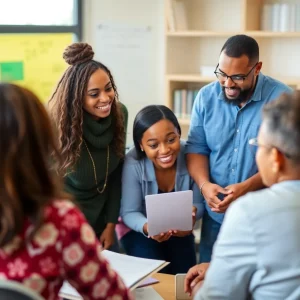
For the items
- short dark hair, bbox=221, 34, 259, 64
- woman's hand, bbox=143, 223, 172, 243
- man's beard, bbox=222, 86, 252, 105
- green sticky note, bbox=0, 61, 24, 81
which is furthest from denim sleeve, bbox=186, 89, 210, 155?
green sticky note, bbox=0, 61, 24, 81

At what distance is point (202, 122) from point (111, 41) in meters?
2.13

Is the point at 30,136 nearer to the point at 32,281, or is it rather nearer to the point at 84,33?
the point at 32,281

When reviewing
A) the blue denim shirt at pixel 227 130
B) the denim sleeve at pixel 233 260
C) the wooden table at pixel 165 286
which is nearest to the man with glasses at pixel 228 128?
the blue denim shirt at pixel 227 130

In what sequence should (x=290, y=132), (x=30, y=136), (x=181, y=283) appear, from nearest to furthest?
(x=30, y=136), (x=290, y=132), (x=181, y=283)

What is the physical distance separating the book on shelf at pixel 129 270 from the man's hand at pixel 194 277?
9cm

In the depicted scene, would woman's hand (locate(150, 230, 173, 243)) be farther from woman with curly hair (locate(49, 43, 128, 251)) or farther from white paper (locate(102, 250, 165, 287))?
white paper (locate(102, 250, 165, 287))

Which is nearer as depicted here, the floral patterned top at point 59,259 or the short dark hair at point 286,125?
the floral patterned top at point 59,259

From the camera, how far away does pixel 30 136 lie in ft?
4.00

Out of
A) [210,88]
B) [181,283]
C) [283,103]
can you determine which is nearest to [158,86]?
[210,88]

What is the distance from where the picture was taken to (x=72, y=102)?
249 centimetres

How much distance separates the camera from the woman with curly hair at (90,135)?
2.47 m

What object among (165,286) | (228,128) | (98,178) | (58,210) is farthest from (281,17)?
(58,210)

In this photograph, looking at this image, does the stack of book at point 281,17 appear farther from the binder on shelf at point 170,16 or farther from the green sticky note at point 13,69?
the green sticky note at point 13,69

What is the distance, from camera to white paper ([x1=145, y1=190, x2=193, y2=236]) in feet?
7.64
